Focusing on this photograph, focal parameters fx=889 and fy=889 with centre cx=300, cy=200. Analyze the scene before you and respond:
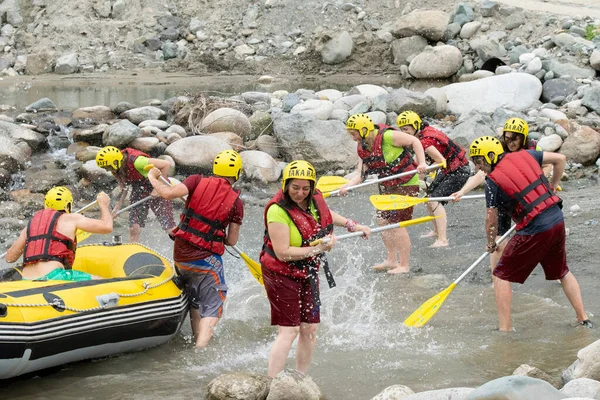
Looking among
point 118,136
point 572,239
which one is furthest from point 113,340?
point 118,136

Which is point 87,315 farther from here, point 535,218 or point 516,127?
point 516,127

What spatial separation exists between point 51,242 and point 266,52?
56.4 ft

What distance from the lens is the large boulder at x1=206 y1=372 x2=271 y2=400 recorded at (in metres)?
5.33

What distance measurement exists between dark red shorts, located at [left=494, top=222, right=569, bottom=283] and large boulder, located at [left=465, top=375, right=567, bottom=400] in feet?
6.13

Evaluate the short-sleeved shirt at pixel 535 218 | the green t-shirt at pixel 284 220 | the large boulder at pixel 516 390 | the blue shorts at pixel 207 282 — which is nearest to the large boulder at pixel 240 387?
the green t-shirt at pixel 284 220

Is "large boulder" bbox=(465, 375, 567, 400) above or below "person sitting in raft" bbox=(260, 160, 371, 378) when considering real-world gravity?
below

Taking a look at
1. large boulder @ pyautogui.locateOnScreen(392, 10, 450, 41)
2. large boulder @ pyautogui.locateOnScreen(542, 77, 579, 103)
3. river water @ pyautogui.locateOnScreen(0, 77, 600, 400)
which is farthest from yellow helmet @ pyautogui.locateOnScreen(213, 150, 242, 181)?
large boulder @ pyautogui.locateOnScreen(392, 10, 450, 41)

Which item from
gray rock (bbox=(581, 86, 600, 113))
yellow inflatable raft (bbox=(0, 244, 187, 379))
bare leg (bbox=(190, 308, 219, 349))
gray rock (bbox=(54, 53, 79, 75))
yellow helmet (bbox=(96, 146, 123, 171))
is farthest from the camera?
gray rock (bbox=(54, 53, 79, 75))

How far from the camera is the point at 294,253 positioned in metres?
5.25

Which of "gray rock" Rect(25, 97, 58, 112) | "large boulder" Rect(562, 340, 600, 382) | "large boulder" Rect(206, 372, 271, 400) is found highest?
"gray rock" Rect(25, 97, 58, 112)

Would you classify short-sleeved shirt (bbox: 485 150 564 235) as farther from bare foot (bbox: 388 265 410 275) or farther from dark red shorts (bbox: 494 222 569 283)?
bare foot (bbox: 388 265 410 275)

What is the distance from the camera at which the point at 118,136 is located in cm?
1348

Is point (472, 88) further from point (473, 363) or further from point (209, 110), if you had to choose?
point (473, 363)

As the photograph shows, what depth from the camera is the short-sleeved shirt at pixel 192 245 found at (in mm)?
6352
